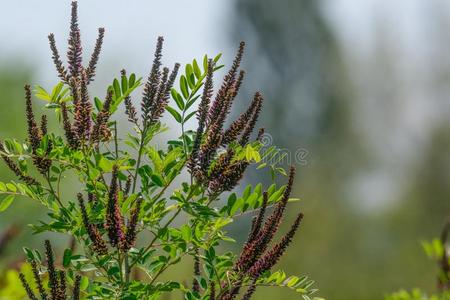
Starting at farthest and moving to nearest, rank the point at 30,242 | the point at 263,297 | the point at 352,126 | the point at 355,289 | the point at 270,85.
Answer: the point at 270,85
the point at 352,126
the point at 30,242
the point at 355,289
the point at 263,297

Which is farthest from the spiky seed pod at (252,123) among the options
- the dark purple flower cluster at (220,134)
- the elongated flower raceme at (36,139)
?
the elongated flower raceme at (36,139)

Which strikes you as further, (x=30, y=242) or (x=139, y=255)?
(x=30, y=242)

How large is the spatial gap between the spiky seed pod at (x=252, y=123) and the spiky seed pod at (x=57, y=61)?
2.73 feet

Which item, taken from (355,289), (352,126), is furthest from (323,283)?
(352,126)

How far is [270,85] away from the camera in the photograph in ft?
181

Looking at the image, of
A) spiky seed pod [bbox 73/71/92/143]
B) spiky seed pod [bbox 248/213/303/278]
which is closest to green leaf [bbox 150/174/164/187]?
spiky seed pod [bbox 73/71/92/143]

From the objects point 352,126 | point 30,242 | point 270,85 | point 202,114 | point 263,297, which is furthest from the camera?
point 270,85

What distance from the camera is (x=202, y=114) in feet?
12.3

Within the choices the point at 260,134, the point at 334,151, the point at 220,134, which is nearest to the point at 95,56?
the point at 220,134

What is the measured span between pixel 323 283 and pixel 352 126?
71.9ft

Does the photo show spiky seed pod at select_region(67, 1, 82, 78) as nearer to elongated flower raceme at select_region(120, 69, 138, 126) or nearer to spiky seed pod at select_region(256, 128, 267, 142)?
elongated flower raceme at select_region(120, 69, 138, 126)

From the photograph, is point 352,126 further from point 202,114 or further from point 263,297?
point 202,114

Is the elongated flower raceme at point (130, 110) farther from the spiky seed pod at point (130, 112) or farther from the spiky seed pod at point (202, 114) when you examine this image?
the spiky seed pod at point (202, 114)

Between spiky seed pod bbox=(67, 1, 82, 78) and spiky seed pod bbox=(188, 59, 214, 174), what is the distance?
1.89 feet
